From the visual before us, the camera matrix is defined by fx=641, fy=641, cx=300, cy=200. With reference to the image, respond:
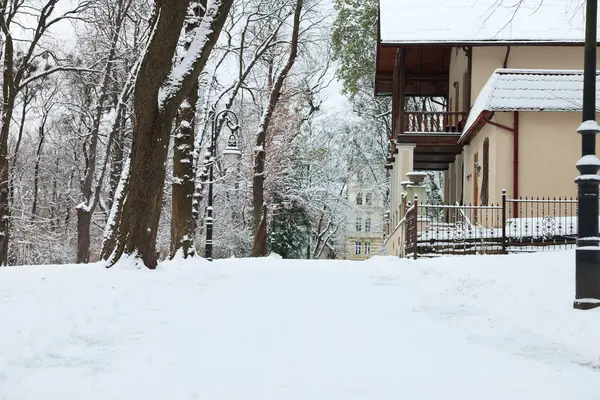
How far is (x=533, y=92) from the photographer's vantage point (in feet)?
62.1

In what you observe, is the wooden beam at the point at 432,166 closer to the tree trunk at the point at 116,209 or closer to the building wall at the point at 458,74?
the building wall at the point at 458,74

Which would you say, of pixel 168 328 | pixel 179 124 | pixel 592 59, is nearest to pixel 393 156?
pixel 179 124

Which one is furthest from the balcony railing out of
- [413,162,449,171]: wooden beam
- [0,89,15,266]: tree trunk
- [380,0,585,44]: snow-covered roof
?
[0,89,15,266]: tree trunk

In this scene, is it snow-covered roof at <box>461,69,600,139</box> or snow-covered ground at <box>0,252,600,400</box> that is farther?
snow-covered roof at <box>461,69,600,139</box>

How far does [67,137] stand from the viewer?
117ft

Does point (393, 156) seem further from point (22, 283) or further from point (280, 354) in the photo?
point (280, 354)

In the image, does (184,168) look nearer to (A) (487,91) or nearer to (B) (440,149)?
(A) (487,91)

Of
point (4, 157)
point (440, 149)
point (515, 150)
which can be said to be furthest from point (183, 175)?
point (440, 149)

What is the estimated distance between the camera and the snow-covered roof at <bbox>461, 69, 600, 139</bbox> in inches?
737

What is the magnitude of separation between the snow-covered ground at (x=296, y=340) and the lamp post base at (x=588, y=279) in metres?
0.17

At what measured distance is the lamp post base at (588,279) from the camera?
649 cm

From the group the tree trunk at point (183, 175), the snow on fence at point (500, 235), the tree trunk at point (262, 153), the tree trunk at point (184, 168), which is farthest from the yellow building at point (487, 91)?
the tree trunk at point (183, 175)

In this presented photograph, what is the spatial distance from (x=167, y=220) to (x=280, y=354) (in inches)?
1286

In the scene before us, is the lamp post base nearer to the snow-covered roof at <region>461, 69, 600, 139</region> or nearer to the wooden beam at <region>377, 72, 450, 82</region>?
the snow-covered roof at <region>461, 69, 600, 139</region>
